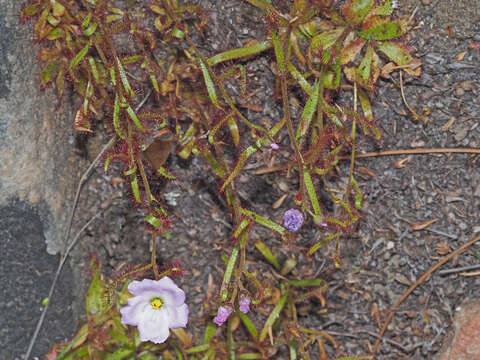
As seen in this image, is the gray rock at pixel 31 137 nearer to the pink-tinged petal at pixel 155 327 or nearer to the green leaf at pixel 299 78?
the pink-tinged petal at pixel 155 327

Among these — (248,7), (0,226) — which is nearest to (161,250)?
(0,226)

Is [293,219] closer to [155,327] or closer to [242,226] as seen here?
[242,226]

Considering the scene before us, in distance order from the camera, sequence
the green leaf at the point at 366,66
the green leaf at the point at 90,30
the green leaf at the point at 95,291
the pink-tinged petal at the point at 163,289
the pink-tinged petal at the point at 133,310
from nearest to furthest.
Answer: the pink-tinged petal at the point at 163,289 < the pink-tinged petal at the point at 133,310 < the green leaf at the point at 90,30 < the green leaf at the point at 366,66 < the green leaf at the point at 95,291

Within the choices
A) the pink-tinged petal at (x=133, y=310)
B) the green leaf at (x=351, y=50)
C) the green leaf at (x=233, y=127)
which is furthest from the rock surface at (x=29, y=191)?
the green leaf at (x=351, y=50)

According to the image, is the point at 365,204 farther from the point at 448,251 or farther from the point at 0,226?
the point at 0,226

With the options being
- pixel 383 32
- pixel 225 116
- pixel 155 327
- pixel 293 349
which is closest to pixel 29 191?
pixel 155 327

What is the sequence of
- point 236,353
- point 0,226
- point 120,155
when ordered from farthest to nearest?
point 236,353 → point 0,226 → point 120,155
